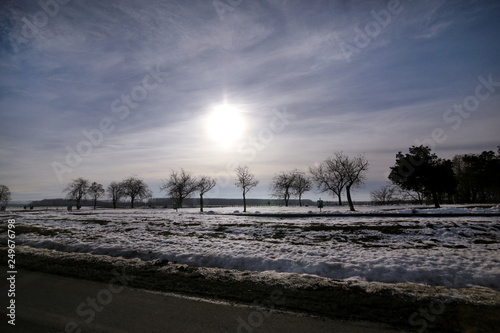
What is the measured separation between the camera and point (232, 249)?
916cm

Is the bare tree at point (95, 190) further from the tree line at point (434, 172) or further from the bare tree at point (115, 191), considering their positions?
the tree line at point (434, 172)

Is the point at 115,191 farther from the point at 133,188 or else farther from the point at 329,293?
the point at 329,293

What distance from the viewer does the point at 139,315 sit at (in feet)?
13.6

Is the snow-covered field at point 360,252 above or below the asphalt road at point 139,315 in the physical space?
below

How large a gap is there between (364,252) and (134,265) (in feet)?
24.4

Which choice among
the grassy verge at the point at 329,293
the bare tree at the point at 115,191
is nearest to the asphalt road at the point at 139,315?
the grassy verge at the point at 329,293

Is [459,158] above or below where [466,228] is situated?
above

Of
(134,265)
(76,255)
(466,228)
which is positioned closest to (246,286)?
(134,265)

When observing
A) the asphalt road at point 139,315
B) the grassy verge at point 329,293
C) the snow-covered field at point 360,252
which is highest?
the asphalt road at point 139,315

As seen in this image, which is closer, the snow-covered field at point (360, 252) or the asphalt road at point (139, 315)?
the asphalt road at point (139, 315)

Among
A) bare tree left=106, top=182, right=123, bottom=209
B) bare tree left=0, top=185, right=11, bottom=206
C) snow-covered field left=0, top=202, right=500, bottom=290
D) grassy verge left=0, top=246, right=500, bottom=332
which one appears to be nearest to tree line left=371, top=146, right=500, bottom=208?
snow-covered field left=0, top=202, right=500, bottom=290

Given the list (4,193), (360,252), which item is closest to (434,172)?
(360,252)

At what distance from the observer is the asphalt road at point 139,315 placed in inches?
145

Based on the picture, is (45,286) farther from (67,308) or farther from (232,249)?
(232,249)
